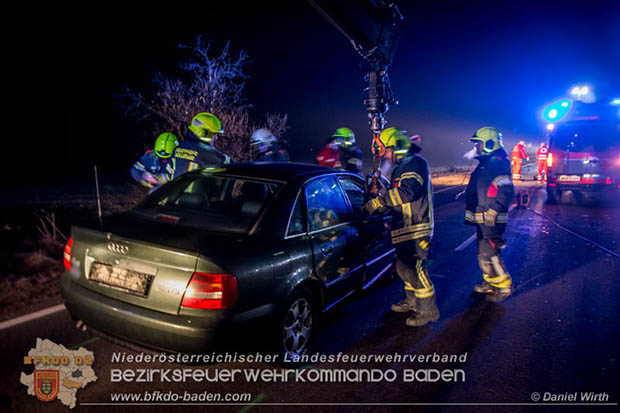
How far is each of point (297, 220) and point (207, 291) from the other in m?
1.02

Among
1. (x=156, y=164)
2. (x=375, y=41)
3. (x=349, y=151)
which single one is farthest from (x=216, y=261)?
(x=349, y=151)

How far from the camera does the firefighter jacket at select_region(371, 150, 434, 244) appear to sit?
3.91 m

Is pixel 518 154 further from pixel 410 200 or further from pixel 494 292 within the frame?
pixel 410 200

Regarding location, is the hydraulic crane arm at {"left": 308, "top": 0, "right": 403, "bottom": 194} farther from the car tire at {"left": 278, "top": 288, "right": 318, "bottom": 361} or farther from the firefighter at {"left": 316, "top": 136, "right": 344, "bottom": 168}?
the car tire at {"left": 278, "top": 288, "right": 318, "bottom": 361}

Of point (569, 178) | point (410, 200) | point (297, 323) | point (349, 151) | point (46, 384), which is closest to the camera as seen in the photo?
point (46, 384)

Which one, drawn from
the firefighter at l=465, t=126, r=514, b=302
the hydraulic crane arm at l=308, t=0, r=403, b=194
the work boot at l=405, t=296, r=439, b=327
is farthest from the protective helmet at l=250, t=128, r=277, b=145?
the work boot at l=405, t=296, r=439, b=327

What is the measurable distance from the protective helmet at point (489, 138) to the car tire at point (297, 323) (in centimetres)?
302

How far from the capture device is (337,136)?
8.77 meters

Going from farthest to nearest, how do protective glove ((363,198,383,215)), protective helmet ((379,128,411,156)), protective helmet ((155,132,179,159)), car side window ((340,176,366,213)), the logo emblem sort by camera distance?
protective helmet ((155,132,179,159))
car side window ((340,176,366,213))
protective helmet ((379,128,411,156))
protective glove ((363,198,383,215))
the logo emblem

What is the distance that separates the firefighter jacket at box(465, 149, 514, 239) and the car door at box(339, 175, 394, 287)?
1.13 metres

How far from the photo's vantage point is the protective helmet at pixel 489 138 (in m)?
4.74

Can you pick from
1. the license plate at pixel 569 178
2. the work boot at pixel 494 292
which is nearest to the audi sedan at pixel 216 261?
the work boot at pixel 494 292

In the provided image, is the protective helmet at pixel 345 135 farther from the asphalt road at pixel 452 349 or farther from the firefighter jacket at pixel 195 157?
the asphalt road at pixel 452 349

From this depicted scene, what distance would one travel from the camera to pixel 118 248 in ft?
8.77
